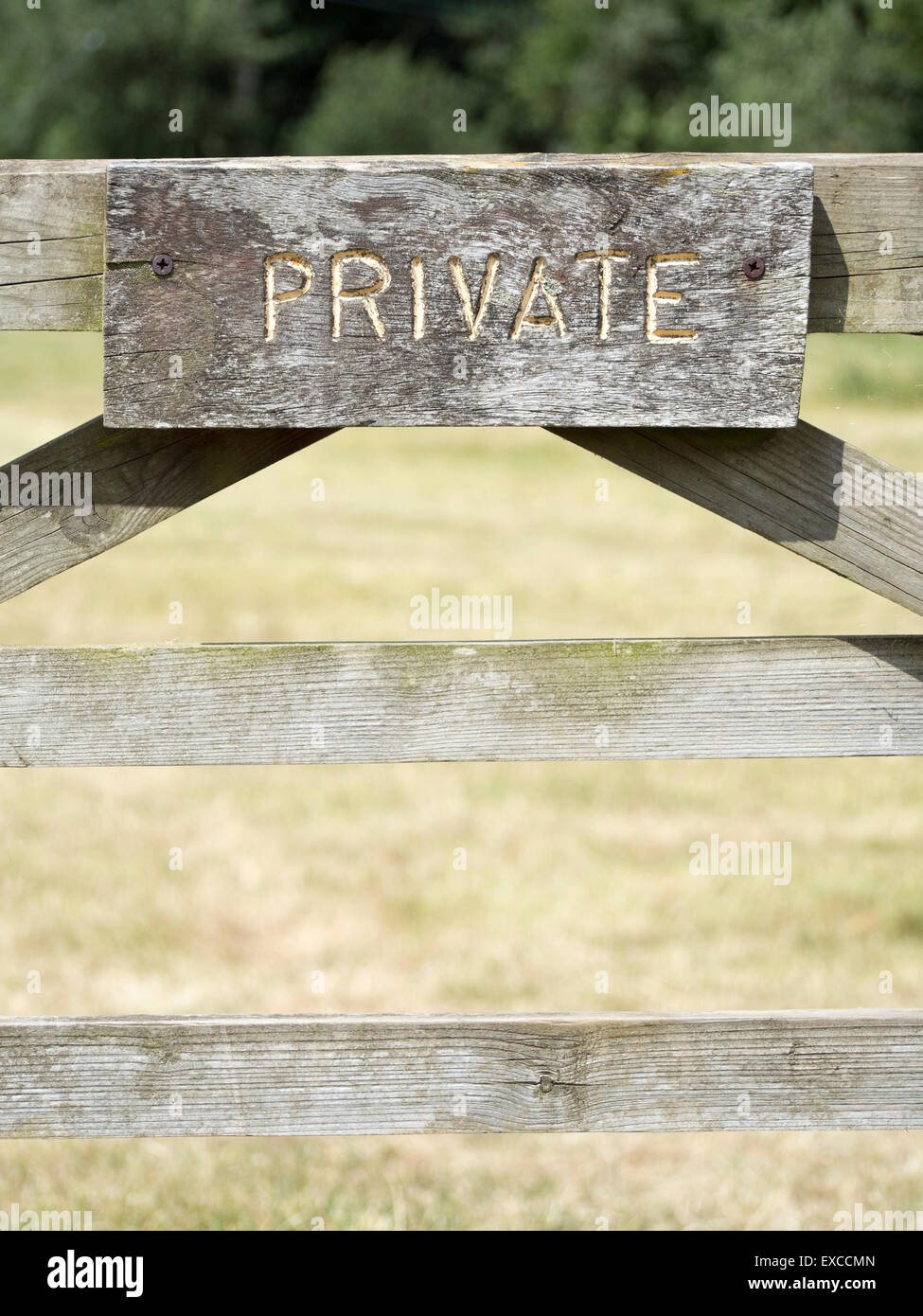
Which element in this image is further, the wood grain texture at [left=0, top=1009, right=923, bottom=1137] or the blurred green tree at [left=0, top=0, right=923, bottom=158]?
the blurred green tree at [left=0, top=0, right=923, bottom=158]

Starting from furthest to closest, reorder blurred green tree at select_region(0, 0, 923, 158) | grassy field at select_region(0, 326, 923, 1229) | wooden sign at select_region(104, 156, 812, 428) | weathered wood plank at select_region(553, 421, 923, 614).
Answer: blurred green tree at select_region(0, 0, 923, 158)
grassy field at select_region(0, 326, 923, 1229)
weathered wood plank at select_region(553, 421, 923, 614)
wooden sign at select_region(104, 156, 812, 428)

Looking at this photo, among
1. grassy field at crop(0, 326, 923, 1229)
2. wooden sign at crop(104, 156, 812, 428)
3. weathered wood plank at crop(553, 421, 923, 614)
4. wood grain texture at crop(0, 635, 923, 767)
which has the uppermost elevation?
wooden sign at crop(104, 156, 812, 428)

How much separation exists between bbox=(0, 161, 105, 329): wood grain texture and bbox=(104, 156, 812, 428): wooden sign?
6 cm

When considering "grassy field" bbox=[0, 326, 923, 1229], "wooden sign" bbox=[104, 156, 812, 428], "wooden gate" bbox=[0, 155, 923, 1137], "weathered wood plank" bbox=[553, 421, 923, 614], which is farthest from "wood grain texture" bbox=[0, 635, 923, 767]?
"grassy field" bbox=[0, 326, 923, 1229]

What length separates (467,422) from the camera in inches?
75.2

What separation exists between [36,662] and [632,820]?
357 cm

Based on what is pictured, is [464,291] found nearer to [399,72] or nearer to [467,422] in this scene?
[467,422]

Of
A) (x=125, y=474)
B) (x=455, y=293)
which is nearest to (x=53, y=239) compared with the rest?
(x=125, y=474)

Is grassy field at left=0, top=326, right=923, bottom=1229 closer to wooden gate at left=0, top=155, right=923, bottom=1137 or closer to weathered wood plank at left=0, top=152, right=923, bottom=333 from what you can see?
weathered wood plank at left=0, top=152, right=923, bottom=333

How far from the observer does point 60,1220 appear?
2.89 m

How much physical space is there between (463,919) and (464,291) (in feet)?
9.57

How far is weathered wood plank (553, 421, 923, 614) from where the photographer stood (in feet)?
6.65

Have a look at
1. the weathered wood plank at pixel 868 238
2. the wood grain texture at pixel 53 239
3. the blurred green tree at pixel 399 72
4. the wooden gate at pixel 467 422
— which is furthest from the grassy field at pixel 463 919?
the blurred green tree at pixel 399 72

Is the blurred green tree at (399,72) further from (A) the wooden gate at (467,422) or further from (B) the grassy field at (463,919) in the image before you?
(A) the wooden gate at (467,422)
